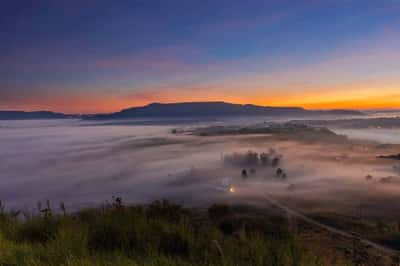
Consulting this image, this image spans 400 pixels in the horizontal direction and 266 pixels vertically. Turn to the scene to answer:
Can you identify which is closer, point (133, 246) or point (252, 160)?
point (133, 246)

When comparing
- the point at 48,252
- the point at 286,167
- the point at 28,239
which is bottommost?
the point at 286,167

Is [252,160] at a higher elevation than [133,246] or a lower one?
lower

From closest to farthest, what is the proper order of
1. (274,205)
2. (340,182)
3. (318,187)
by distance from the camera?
(274,205) → (318,187) → (340,182)

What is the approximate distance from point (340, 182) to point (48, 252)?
1622 inches

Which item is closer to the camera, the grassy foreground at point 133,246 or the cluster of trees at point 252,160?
the grassy foreground at point 133,246

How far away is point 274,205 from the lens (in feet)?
86.3

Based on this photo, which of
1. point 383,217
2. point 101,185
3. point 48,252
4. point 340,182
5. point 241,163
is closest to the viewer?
point 48,252

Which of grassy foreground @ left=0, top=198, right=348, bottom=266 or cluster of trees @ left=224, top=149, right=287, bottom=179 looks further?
cluster of trees @ left=224, top=149, right=287, bottom=179

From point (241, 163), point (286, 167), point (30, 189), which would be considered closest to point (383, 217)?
point (286, 167)

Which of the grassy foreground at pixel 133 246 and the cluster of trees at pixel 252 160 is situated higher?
the grassy foreground at pixel 133 246

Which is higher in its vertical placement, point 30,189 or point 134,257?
point 134,257

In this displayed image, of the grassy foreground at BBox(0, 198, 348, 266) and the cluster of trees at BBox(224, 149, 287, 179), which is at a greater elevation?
the grassy foreground at BBox(0, 198, 348, 266)

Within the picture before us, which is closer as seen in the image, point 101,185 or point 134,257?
point 134,257

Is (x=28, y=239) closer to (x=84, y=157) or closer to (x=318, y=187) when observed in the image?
(x=318, y=187)
